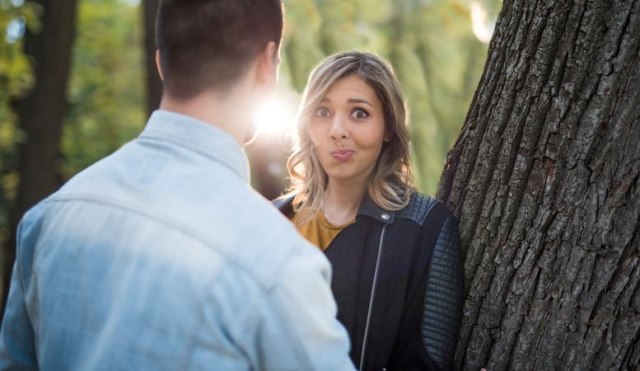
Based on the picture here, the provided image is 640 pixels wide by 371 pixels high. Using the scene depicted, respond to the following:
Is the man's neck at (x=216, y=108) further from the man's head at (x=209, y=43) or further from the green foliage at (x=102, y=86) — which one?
the green foliage at (x=102, y=86)

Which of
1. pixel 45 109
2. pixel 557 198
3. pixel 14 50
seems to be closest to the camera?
pixel 557 198

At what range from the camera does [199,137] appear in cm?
166

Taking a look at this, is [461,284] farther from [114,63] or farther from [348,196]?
[114,63]

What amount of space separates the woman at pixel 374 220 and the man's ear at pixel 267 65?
991 millimetres

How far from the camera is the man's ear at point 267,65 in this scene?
5.73 feet

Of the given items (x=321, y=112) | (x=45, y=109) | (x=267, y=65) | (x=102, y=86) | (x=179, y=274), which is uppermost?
(x=267, y=65)

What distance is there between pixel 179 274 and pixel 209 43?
0.51 meters

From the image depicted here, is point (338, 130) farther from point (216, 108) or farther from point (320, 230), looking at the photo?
point (216, 108)

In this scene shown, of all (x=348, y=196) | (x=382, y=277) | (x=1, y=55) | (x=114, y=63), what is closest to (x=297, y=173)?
(x=348, y=196)

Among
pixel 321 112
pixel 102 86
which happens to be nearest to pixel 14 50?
pixel 102 86

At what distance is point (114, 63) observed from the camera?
20328 millimetres

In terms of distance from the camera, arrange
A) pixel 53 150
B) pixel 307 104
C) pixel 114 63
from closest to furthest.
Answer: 1. pixel 307 104
2. pixel 53 150
3. pixel 114 63

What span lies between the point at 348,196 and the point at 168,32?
130cm

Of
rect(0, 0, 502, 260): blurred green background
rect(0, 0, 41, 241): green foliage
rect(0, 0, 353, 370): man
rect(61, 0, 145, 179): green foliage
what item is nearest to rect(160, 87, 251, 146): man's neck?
rect(0, 0, 353, 370): man
